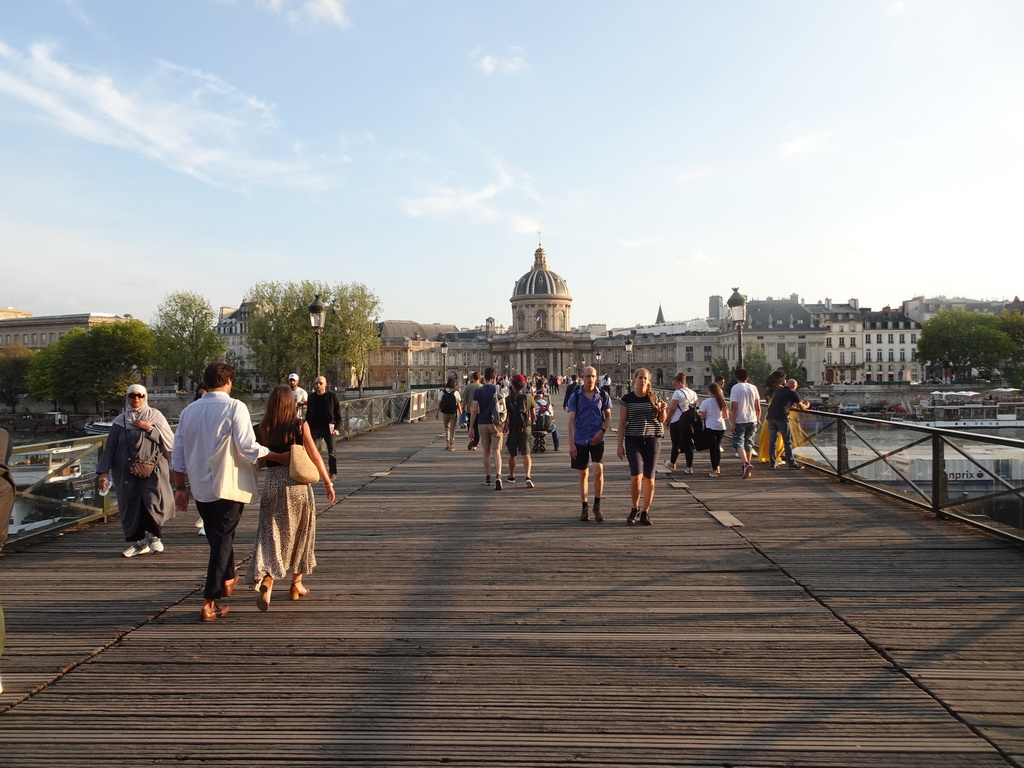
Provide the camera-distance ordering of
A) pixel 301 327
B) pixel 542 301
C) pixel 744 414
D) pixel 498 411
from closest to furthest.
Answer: pixel 498 411, pixel 744 414, pixel 301 327, pixel 542 301

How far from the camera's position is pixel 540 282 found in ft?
406

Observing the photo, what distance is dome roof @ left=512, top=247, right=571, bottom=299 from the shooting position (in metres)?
124

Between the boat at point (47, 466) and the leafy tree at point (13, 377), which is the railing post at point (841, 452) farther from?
the leafy tree at point (13, 377)

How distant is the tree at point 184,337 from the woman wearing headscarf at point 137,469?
230ft

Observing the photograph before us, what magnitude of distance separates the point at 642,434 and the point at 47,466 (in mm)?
6713

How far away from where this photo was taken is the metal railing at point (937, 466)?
7.83m

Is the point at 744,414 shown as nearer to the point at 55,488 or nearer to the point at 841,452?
the point at 841,452

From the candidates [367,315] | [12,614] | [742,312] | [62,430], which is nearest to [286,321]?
[367,315]

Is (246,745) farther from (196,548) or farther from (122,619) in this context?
(196,548)

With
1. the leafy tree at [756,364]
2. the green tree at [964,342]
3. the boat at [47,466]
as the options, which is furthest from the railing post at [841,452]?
the green tree at [964,342]

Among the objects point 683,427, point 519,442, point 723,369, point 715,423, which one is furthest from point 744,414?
point 723,369

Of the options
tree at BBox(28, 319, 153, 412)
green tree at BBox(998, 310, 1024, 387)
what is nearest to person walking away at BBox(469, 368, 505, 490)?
tree at BBox(28, 319, 153, 412)

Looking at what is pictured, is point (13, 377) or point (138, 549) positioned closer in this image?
point (138, 549)

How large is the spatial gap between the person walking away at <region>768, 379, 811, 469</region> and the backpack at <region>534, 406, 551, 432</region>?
5.40m
